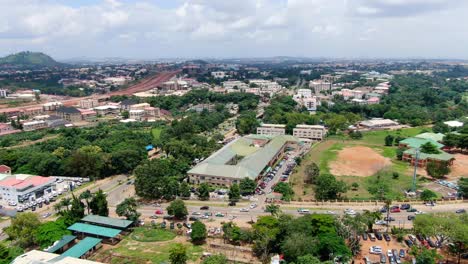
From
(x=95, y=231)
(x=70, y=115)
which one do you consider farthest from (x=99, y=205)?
(x=70, y=115)

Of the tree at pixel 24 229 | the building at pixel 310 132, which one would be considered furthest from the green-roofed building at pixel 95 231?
the building at pixel 310 132

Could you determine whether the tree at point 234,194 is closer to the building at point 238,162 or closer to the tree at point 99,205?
the building at point 238,162

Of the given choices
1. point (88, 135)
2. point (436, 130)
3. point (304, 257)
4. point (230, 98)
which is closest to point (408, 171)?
point (436, 130)

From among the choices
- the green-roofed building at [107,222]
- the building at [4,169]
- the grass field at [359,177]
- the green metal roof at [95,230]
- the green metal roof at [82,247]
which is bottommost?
the grass field at [359,177]

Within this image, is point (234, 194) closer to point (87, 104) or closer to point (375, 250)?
point (375, 250)

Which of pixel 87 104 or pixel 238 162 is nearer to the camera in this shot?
pixel 238 162

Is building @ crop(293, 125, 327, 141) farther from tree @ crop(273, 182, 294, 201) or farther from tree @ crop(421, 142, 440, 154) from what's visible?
tree @ crop(273, 182, 294, 201)
